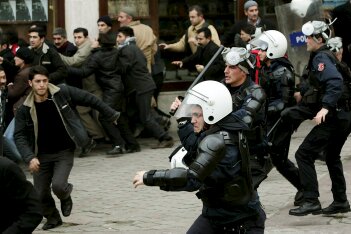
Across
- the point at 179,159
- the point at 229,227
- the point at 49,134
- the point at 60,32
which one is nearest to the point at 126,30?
the point at 60,32

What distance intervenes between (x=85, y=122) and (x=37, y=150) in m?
4.51

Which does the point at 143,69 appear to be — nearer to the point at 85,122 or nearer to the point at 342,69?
the point at 85,122

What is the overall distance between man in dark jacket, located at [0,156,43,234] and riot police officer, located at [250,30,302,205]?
427cm

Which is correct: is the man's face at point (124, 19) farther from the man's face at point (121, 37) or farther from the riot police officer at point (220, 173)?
the riot police officer at point (220, 173)

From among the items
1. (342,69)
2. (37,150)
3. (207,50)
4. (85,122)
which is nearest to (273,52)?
(342,69)

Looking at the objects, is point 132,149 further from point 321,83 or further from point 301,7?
point 321,83

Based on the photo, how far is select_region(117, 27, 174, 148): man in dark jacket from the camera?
13.7 metres

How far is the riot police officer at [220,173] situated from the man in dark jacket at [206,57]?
6754 mm

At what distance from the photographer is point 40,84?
31.0ft

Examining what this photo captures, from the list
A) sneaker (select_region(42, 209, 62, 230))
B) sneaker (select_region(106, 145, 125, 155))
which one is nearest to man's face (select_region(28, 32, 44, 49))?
sneaker (select_region(106, 145, 125, 155))

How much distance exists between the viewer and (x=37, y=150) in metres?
9.66

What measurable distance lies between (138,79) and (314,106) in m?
4.71

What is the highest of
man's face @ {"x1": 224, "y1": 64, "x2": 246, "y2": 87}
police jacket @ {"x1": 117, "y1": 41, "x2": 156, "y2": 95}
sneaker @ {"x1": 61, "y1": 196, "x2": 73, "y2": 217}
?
man's face @ {"x1": 224, "y1": 64, "x2": 246, "y2": 87}

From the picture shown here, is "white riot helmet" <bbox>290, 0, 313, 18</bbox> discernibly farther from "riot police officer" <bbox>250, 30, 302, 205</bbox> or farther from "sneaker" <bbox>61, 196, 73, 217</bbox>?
"sneaker" <bbox>61, 196, 73, 217</bbox>
